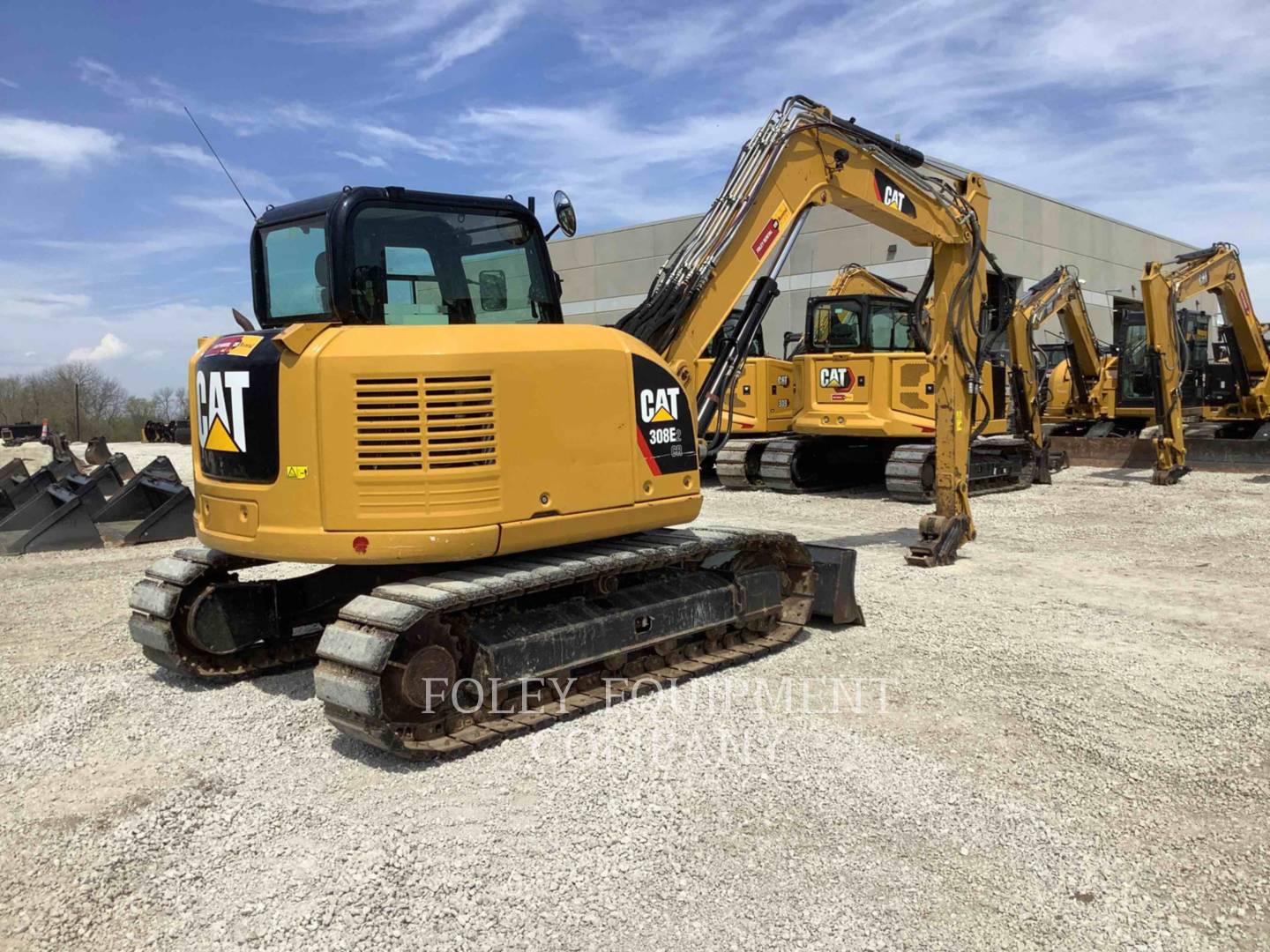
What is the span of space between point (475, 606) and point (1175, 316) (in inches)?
539

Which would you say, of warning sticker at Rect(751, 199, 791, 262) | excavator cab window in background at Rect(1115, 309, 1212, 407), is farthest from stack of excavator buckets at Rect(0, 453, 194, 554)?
excavator cab window in background at Rect(1115, 309, 1212, 407)

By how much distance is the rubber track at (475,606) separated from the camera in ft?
13.7

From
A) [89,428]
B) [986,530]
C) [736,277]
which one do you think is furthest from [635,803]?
[89,428]

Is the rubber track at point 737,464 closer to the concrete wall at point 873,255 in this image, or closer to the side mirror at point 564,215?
the side mirror at point 564,215

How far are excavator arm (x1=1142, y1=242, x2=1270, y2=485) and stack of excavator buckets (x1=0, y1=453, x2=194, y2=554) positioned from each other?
13.4 metres

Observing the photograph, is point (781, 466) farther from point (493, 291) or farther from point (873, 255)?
point (873, 255)

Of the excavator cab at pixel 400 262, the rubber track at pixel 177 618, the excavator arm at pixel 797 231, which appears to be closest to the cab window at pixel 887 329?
the excavator arm at pixel 797 231

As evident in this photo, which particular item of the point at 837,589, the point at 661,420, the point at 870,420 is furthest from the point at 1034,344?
the point at 661,420

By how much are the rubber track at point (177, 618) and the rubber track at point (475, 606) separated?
1.12 metres

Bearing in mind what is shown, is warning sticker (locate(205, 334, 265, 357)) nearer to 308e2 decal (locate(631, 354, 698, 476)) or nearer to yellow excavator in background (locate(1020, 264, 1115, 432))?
308e2 decal (locate(631, 354, 698, 476))

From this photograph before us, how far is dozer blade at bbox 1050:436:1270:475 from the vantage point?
1534 cm

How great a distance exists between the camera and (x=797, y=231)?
751 cm

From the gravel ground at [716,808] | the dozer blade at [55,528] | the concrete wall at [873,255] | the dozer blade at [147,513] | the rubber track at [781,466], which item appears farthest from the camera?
the concrete wall at [873,255]

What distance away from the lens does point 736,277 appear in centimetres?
668
